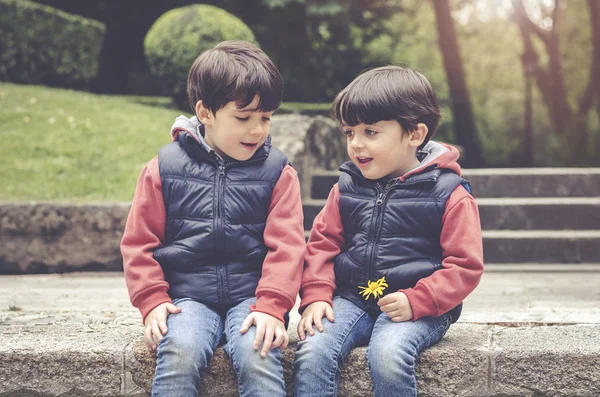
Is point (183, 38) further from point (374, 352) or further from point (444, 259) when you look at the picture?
point (374, 352)

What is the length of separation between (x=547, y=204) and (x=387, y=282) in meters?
4.02

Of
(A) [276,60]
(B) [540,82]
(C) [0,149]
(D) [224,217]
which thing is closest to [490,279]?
(D) [224,217]

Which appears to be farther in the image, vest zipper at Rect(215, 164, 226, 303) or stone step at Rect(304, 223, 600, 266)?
stone step at Rect(304, 223, 600, 266)

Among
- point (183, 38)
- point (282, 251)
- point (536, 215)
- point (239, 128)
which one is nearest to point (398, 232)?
point (282, 251)

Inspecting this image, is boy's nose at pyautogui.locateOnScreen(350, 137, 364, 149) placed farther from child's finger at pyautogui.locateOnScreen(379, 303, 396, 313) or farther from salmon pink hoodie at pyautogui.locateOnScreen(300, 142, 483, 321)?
child's finger at pyautogui.locateOnScreen(379, 303, 396, 313)

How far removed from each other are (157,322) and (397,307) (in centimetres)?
82

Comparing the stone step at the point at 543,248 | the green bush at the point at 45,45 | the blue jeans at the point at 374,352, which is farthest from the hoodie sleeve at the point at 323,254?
the green bush at the point at 45,45

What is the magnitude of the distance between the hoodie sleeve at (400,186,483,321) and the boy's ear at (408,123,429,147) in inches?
11.5

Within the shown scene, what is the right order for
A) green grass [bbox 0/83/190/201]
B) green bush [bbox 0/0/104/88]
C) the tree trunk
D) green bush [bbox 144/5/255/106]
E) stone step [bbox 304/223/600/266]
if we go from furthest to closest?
the tree trunk → green bush [bbox 0/0/104/88] → green bush [bbox 144/5/255/106] → green grass [bbox 0/83/190/201] → stone step [bbox 304/223/600/266]

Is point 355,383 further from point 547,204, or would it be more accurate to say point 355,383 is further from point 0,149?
point 0,149

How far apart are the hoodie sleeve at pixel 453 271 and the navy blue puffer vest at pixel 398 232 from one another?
59mm

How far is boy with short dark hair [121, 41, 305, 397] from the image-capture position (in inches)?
95.6

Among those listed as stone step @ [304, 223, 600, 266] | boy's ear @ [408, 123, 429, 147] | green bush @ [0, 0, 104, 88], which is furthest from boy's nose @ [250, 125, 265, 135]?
green bush @ [0, 0, 104, 88]

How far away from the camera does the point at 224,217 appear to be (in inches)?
98.5
